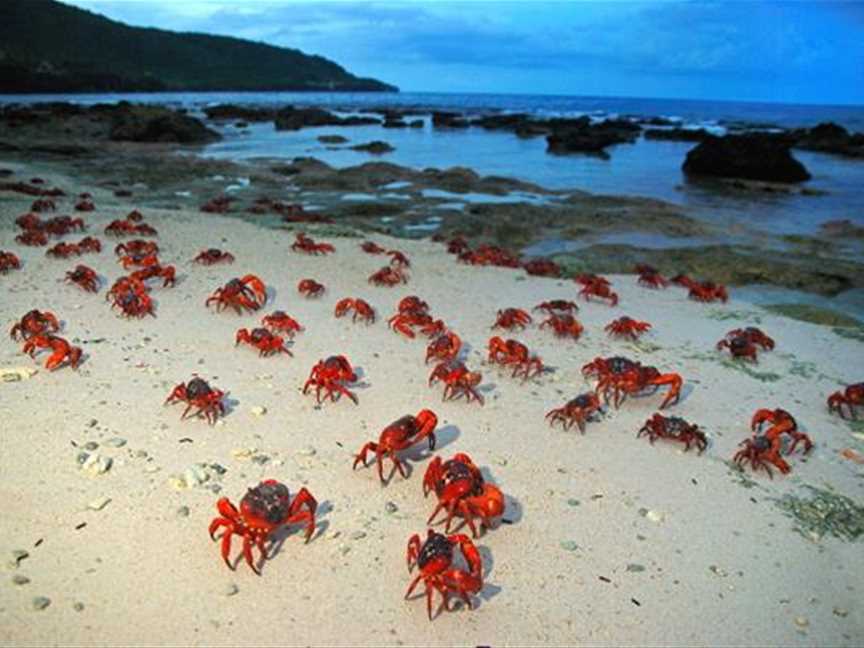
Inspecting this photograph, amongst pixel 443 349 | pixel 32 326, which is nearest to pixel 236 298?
pixel 32 326

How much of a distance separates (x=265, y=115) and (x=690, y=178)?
52748 millimetres

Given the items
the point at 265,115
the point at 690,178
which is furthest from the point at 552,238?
the point at 265,115

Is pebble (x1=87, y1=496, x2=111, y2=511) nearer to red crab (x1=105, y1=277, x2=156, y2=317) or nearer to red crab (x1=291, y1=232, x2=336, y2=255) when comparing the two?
red crab (x1=105, y1=277, x2=156, y2=317)

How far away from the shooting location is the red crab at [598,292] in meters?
10.6

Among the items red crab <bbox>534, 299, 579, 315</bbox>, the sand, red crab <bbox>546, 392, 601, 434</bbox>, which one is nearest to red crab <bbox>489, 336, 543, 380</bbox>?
the sand

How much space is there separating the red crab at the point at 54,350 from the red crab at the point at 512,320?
5.35 meters

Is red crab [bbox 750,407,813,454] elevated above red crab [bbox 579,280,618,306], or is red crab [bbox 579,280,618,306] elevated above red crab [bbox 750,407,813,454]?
red crab [bbox 750,407,813,454]

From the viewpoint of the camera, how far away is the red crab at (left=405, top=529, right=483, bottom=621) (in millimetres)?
3805

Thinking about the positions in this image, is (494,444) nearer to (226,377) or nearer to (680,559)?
(680,559)

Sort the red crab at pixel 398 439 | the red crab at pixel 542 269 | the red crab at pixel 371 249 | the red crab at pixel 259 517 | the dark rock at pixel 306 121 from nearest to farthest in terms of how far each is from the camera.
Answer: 1. the red crab at pixel 259 517
2. the red crab at pixel 398 439
3. the red crab at pixel 542 269
4. the red crab at pixel 371 249
5. the dark rock at pixel 306 121

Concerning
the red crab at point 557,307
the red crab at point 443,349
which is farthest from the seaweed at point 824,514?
the red crab at point 557,307

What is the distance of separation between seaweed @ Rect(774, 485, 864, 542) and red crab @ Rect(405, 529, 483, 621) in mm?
2759

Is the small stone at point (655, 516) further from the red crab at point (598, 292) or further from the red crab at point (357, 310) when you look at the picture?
the red crab at point (598, 292)

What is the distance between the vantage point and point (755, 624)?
3.94 m
